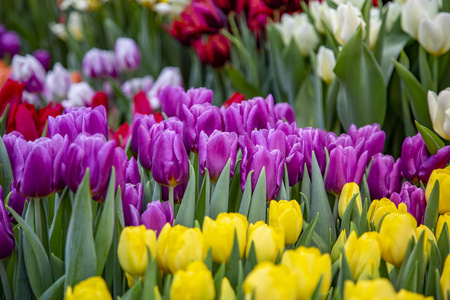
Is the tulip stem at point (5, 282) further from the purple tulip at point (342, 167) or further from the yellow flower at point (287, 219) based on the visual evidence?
the purple tulip at point (342, 167)

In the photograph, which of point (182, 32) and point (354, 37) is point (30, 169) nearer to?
point (354, 37)

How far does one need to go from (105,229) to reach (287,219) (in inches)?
7.6

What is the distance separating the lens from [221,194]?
59 centimetres

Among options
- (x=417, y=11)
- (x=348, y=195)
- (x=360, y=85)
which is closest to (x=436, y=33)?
(x=417, y=11)

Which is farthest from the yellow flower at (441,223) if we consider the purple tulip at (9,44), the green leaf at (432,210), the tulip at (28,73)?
the purple tulip at (9,44)

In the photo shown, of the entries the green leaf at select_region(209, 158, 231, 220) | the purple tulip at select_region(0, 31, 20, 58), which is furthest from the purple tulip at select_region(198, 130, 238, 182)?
the purple tulip at select_region(0, 31, 20, 58)

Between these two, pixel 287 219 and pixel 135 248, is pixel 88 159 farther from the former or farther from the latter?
pixel 287 219

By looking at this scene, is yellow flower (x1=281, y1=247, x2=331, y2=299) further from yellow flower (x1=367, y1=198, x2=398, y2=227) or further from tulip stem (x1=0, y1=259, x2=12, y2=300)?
tulip stem (x1=0, y1=259, x2=12, y2=300)

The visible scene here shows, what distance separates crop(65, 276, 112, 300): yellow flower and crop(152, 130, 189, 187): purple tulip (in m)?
0.17

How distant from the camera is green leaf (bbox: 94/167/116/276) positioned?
510 millimetres

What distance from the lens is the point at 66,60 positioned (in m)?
2.26

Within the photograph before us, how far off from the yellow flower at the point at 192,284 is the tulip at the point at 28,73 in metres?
1.20

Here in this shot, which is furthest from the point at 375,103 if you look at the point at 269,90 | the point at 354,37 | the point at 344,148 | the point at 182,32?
the point at 182,32

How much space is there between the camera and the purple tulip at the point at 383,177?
0.68m
